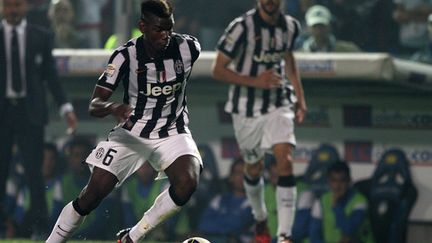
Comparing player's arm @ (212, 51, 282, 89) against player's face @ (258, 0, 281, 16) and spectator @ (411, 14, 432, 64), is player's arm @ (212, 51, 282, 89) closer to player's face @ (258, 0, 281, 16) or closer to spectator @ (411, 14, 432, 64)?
player's face @ (258, 0, 281, 16)

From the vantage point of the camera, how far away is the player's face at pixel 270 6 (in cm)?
1285

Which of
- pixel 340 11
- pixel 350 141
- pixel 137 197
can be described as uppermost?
pixel 340 11

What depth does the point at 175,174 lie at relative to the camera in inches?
400

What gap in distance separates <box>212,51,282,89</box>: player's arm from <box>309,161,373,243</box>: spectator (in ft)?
7.29

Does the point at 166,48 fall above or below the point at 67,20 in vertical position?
above

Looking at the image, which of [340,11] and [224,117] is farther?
[224,117]

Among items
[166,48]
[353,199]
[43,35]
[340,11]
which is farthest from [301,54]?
[166,48]

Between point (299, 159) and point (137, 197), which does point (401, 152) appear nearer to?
point (299, 159)

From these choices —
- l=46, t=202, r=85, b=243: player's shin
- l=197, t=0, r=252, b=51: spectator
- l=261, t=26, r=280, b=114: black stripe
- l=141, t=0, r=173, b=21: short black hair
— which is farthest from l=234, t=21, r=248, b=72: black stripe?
l=46, t=202, r=85, b=243: player's shin

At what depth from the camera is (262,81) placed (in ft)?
42.2

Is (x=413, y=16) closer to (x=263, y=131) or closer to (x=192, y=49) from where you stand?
(x=263, y=131)

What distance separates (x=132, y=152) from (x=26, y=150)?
482cm

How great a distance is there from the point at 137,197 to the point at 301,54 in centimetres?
247

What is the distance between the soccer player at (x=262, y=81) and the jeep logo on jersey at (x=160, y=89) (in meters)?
2.61
